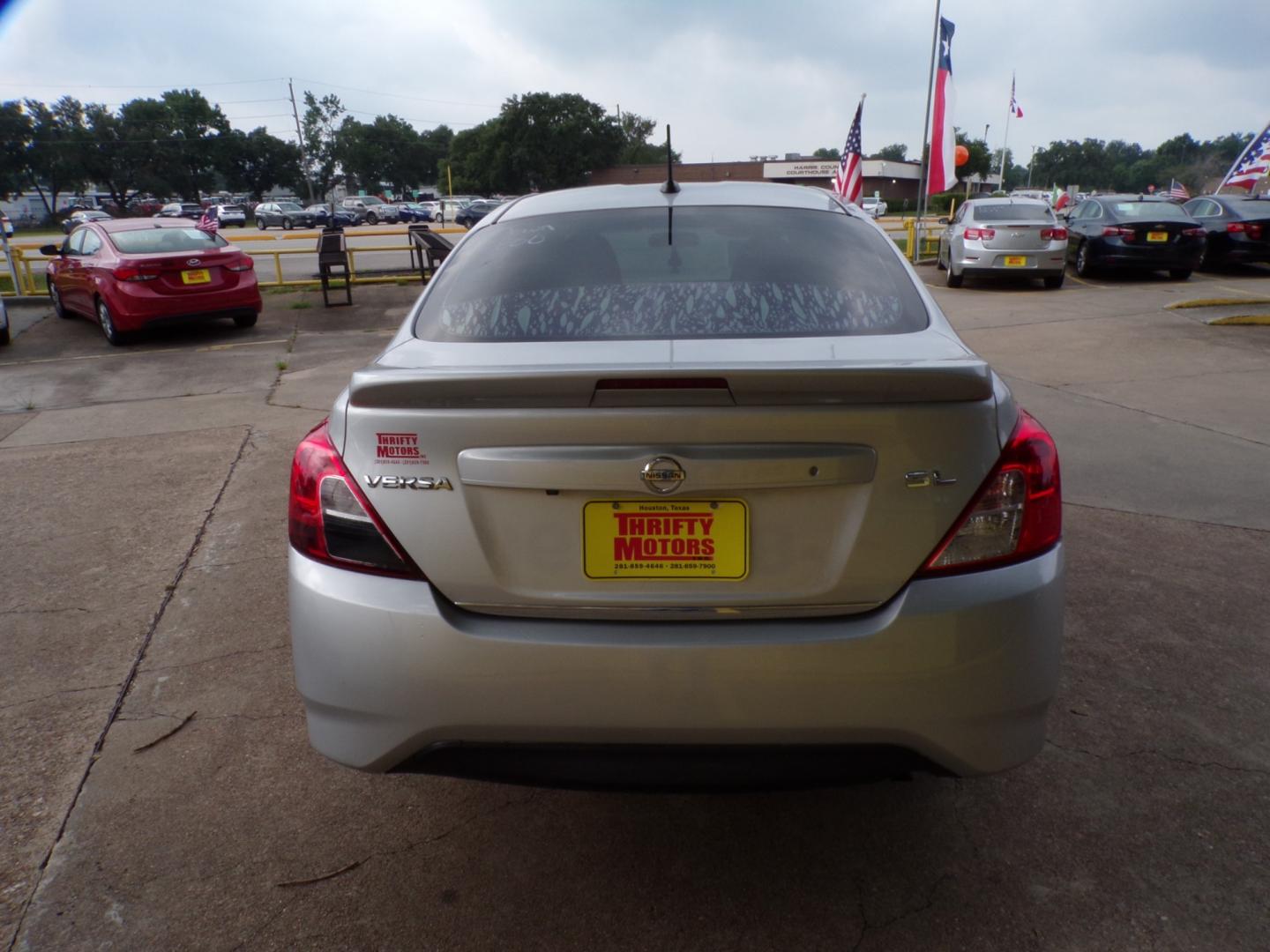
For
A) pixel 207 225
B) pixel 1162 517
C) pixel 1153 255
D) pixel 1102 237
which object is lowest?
pixel 1162 517

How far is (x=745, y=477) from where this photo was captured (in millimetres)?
1873

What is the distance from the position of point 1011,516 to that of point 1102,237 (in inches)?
631

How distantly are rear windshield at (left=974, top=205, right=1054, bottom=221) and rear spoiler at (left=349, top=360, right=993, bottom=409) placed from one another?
48.7 ft

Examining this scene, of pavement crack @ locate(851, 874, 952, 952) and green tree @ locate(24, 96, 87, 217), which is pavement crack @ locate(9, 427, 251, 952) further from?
green tree @ locate(24, 96, 87, 217)

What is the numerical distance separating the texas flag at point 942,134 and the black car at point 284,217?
4096 centimetres

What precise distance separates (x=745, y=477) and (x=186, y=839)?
73.0 inches

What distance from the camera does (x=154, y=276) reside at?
35.6 ft

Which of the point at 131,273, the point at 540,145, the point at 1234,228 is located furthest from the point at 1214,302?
the point at 540,145

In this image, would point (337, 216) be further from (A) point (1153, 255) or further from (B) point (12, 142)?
(B) point (12, 142)

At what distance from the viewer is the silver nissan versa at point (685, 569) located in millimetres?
1888

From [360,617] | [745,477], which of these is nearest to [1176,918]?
[745,477]

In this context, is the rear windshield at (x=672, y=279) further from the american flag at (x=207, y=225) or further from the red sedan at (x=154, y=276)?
the american flag at (x=207, y=225)

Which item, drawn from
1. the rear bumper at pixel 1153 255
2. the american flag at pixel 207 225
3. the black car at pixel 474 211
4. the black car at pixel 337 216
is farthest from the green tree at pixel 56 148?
the rear bumper at pixel 1153 255

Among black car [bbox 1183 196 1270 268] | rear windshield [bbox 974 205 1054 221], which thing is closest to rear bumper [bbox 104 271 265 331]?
rear windshield [bbox 974 205 1054 221]
